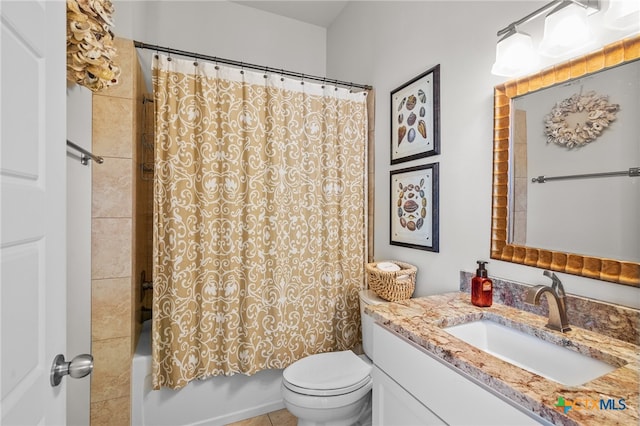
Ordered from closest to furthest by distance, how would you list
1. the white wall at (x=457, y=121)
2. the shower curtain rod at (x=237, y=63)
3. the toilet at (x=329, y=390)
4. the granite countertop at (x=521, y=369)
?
1. the granite countertop at (x=521, y=369)
2. the white wall at (x=457, y=121)
3. the toilet at (x=329, y=390)
4. the shower curtain rod at (x=237, y=63)

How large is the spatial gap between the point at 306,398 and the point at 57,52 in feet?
4.88

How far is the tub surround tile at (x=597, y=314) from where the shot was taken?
33.9 inches

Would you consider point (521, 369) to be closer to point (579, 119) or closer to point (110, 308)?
point (579, 119)

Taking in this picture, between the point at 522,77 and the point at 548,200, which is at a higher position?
the point at 522,77

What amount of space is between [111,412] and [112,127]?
4.60 ft

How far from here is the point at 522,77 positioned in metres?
1.18

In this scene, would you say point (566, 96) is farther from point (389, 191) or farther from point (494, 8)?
point (389, 191)

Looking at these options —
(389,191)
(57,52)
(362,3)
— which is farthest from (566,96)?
(362,3)

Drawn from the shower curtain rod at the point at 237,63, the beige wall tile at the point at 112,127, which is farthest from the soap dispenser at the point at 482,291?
the beige wall tile at the point at 112,127

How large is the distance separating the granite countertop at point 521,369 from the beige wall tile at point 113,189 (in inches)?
51.0

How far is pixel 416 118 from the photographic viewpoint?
5.65 ft

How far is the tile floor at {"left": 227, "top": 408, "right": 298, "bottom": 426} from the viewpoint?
180 centimetres

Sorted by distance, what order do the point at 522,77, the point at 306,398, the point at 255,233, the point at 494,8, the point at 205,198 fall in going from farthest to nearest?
the point at 255,233
the point at 205,198
the point at 306,398
the point at 494,8
the point at 522,77

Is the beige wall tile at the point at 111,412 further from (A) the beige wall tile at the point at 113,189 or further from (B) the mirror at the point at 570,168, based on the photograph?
(B) the mirror at the point at 570,168
